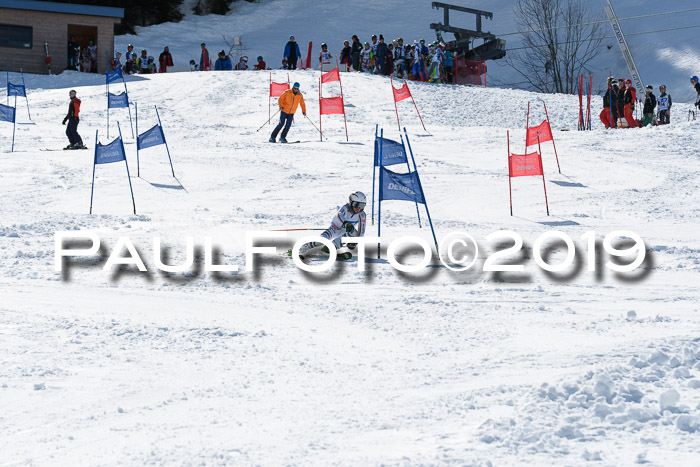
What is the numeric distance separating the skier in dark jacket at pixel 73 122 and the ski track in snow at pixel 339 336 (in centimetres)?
203

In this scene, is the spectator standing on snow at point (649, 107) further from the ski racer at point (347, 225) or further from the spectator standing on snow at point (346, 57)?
the ski racer at point (347, 225)

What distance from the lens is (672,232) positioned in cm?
1150

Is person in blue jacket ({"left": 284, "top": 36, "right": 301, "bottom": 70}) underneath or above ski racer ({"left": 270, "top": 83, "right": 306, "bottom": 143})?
above

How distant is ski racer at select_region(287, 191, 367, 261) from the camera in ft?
32.9

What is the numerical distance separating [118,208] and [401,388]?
8597 millimetres

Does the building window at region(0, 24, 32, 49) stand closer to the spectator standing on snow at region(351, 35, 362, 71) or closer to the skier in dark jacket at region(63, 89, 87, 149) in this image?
the spectator standing on snow at region(351, 35, 362, 71)

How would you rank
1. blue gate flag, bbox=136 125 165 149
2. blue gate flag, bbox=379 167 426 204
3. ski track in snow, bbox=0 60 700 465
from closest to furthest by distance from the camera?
1. ski track in snow, bbox=0 60 700 465
2. blue gate flag, bbox=379 167 426 204
3. blue gate flag, bbox=136 125 165 149

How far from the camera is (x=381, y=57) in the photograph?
85.4 feet

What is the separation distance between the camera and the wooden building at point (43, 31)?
27094 mm

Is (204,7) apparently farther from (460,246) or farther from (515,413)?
(515,413)

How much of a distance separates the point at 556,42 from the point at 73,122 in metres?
27.9

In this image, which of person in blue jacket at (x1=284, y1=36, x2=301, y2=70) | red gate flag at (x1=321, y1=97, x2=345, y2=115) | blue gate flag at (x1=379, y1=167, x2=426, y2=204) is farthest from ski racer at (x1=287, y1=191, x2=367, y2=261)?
person in blue jacket at (x1=284, y1=36, x2=301, y2=70)

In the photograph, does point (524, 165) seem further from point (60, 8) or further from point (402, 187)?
point (60, 8)

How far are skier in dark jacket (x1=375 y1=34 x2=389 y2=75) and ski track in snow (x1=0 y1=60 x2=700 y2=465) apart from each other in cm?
1098
